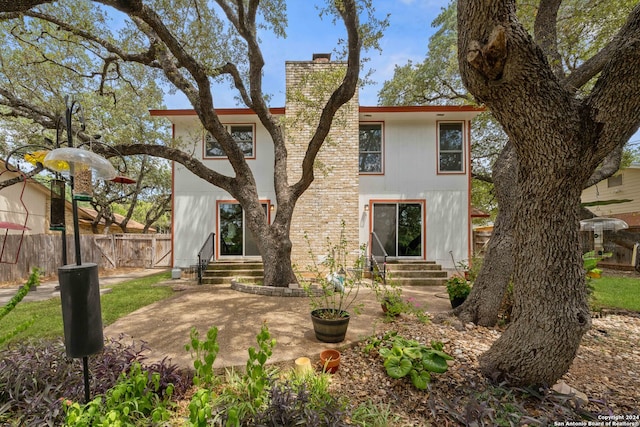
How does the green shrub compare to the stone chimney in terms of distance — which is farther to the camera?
the stone chimney

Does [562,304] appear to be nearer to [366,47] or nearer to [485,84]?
[485,84]

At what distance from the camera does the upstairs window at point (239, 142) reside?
9.34 metres

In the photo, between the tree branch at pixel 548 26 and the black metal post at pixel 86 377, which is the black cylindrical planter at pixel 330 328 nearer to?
the black metal post at pixel 86 377

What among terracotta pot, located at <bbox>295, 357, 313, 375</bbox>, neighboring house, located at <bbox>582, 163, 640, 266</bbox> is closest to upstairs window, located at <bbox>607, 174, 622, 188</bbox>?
neighboring house, located at <bbox>582, 163, 640, 266</bbox>

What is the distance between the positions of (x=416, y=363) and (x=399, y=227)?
678 centimetres

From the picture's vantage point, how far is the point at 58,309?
502cm

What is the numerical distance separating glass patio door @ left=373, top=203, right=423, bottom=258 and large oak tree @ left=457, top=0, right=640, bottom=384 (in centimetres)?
657

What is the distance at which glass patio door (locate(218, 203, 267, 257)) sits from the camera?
29.5ft

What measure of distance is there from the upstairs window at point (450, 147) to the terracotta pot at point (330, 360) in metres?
7.99

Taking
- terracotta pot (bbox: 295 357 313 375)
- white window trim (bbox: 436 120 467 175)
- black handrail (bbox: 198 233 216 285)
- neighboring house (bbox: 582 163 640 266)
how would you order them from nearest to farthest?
terracotta pot (bbox: 295 357 313 375), black handrail (bbox: 198 233 216 285), white window trim (bbox: 436 120 467 175), neighboring house (bbox: 582 163 640 266)

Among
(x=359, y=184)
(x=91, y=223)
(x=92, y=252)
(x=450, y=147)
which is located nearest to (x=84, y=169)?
(x=359, y=184)

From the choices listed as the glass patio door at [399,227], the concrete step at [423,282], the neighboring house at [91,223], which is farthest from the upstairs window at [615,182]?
the neighboring house at [91,223]

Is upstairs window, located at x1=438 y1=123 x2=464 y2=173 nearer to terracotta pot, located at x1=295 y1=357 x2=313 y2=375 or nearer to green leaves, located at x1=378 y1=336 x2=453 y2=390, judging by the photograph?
green leaves, located at x1=378 y1=336 x2=453 y2=390

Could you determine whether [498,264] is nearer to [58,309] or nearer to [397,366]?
[397,366]
